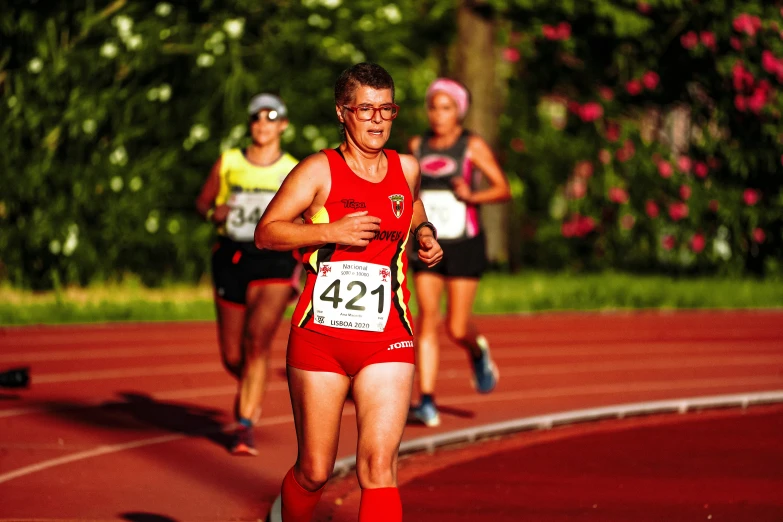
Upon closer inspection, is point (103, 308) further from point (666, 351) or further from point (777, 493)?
point (777, 493)

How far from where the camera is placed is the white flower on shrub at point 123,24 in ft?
66.0

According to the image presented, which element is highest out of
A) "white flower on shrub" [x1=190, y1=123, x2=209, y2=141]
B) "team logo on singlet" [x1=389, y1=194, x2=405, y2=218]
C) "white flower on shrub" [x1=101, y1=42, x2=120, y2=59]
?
"white flower on shrub" [x1=101, y1=42, x2=120, y2=59]

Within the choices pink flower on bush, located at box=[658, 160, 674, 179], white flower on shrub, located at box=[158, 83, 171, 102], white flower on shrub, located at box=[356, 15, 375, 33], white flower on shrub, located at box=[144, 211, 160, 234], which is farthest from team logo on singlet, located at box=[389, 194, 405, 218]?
pink flower on bush, located at box=[658, 160, 674, 179]

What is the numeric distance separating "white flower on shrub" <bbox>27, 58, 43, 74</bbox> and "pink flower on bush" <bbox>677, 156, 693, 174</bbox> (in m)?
9.49

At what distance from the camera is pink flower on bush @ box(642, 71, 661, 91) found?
2430 cm

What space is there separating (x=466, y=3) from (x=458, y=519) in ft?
55.5

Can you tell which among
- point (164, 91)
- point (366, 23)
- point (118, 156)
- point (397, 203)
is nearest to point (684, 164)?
point (366, 23)

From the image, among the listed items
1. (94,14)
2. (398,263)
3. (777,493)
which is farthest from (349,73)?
(94,14)

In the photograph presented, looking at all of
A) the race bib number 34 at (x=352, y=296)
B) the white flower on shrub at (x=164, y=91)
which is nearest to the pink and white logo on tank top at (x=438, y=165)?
the race bib number 34 at (x=352, y=296)

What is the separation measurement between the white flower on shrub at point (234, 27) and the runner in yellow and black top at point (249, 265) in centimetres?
1191

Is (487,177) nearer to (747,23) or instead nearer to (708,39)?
(747,23)

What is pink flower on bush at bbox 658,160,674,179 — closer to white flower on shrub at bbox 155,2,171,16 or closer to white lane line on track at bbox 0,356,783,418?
white flower on shrub at bbox 155,2,171,16

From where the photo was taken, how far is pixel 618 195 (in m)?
24.1

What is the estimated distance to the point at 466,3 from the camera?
23.7 meters
